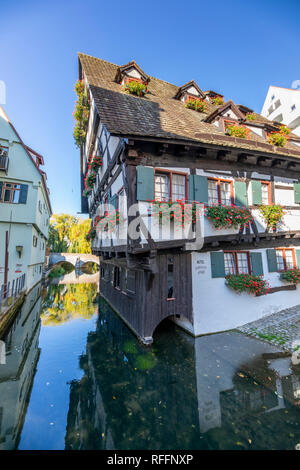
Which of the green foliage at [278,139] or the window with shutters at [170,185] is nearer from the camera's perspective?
the window with shutters at [170,185]

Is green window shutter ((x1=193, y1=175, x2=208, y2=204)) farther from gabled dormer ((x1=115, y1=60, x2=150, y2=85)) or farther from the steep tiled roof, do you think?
gabled dormer ((x1=115, y1=60, x2=150, y2=85))

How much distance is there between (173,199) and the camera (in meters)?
7.31

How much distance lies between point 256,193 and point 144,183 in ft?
16.2

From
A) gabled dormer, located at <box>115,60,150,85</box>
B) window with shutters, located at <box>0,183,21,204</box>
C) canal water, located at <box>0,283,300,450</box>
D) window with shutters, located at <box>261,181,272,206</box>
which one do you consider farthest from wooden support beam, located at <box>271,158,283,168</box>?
window with shutters, located at <box>0,183,21,204</box>

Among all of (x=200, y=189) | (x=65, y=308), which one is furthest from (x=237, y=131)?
(x=65, y=308)

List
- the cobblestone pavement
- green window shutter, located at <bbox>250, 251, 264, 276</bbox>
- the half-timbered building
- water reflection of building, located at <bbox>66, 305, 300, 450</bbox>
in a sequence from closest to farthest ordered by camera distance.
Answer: water reflection of building, located at <bbox>66, 305, 300, 450</bbox> < the half-timbered building < the cobblestone pavement < green window shutter, located at <bbox>250, 251, 264, 276</bbox>

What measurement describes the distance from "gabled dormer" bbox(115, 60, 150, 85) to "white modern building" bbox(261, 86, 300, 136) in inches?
744

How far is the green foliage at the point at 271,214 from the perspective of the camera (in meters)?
8.59

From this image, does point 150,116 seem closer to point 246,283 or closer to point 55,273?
point 246,283

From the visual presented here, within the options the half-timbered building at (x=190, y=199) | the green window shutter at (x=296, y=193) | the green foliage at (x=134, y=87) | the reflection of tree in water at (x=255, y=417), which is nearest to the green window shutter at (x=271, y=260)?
the half-timbered building at (x=190, y=199)

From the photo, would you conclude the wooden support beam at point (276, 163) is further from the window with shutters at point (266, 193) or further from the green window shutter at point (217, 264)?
the green window shutter at point (217, 264)

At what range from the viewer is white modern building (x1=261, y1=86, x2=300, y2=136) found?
22.8 m

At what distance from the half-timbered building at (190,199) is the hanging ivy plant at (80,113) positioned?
2.23 metres

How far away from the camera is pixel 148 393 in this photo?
16.0 ft
